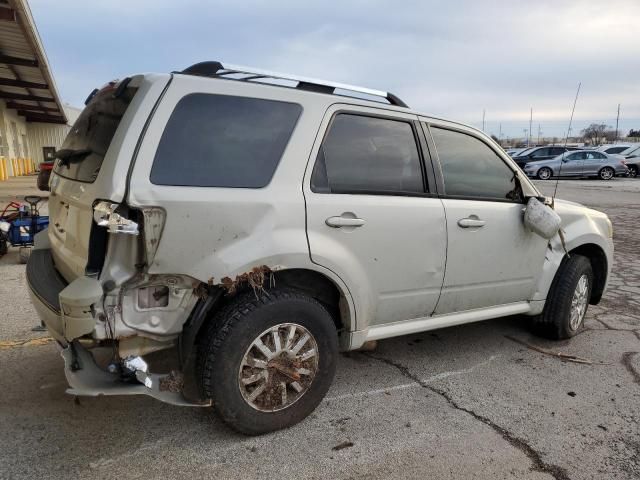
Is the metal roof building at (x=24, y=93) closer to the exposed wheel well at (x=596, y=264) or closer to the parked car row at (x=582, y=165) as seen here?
the exposed wheel well at (x=596, y=264)

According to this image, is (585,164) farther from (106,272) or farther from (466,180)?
(106,272)

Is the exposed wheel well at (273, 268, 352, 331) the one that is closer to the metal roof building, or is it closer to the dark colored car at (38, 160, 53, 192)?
the dark colored car at (38, 160, 53, 192)

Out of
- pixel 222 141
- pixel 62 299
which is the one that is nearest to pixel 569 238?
pixel 222 141

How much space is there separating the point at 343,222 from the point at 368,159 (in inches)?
20.6

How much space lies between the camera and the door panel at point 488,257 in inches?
138

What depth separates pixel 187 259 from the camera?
8.27 ft

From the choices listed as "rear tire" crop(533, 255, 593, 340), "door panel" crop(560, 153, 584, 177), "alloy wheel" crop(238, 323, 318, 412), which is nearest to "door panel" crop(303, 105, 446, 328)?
"alloy wheel" crop(238, 323, 318, 412)

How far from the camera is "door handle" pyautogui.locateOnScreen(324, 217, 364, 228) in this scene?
9.57ft

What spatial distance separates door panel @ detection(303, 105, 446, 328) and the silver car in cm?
2670

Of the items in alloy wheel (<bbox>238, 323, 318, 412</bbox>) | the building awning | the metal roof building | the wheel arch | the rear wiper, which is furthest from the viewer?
the metal roof building

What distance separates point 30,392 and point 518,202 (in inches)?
146

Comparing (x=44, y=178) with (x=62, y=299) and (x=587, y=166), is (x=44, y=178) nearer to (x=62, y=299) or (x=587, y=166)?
(x=62, y=299)

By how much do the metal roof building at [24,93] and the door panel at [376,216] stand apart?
33.1 ft

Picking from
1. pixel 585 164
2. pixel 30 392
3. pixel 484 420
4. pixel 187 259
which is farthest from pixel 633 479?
pixel 585 164
